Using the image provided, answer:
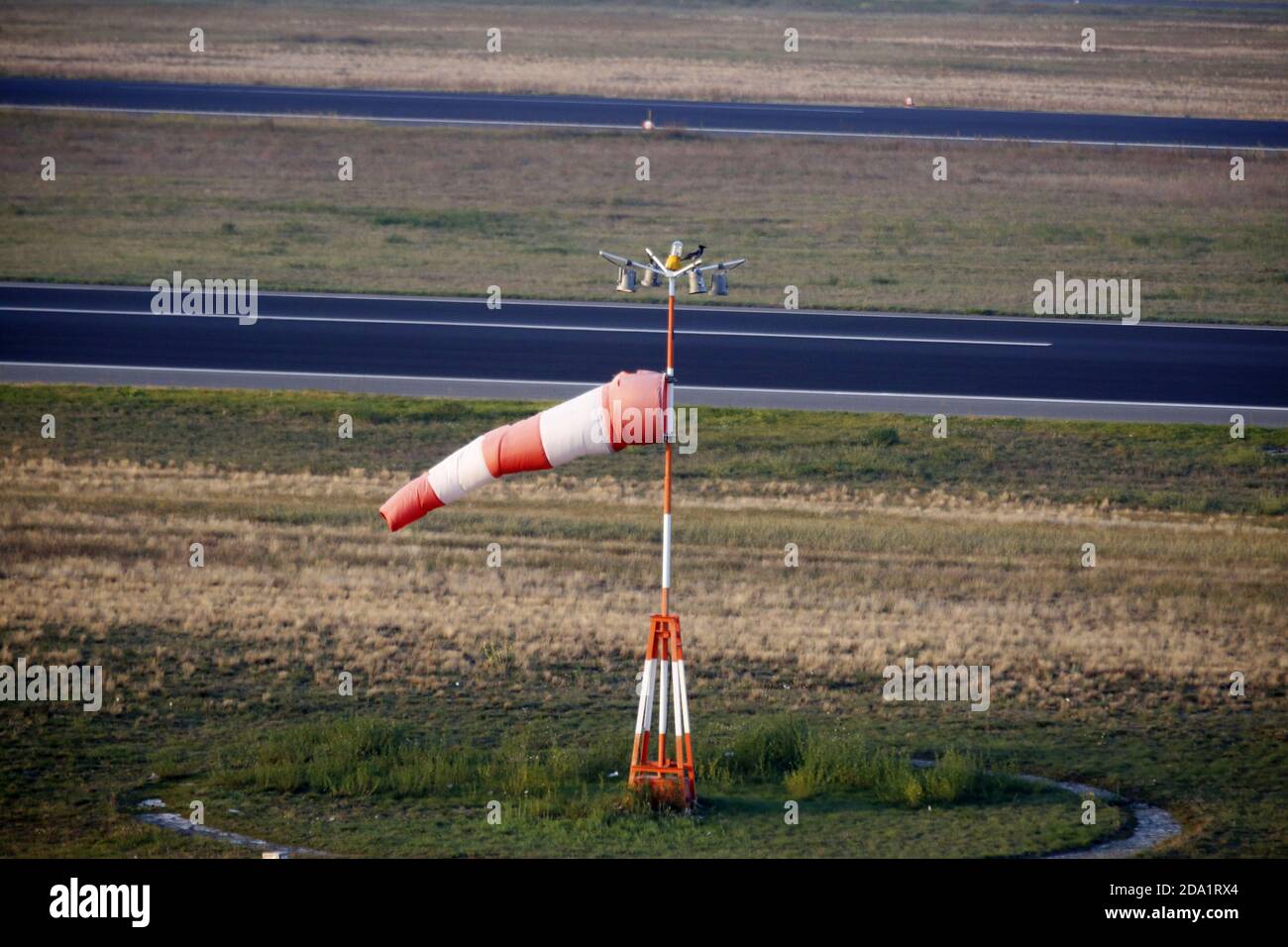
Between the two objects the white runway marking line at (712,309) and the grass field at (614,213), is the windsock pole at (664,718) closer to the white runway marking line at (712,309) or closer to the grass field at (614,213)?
the white runway marking line at (712,309)

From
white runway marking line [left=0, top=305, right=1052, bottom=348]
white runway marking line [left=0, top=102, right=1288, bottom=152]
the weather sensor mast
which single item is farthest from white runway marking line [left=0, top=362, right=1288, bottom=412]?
white runway marking line [left=0, top=102, right=1288, bottom=152]

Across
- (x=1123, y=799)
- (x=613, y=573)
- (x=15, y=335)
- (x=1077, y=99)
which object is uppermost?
(x=1077, y=99)

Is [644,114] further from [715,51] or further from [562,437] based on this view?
[562,437]

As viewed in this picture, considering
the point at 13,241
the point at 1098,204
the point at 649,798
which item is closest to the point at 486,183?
the point at 13,241

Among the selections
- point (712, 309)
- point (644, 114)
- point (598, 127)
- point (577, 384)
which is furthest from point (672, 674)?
point (644, 114)

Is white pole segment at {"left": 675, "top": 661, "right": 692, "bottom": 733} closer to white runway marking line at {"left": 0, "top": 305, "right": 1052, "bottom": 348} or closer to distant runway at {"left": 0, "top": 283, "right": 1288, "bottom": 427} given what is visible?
distant runway at {"left": 0, "top": 283, "right": 1288, "bottom": 427}

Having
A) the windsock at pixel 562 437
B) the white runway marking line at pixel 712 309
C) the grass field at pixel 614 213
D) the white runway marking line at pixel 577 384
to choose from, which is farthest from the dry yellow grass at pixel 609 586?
the grass field at pixel 614 213

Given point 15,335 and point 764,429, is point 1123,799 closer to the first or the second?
point 764,429
